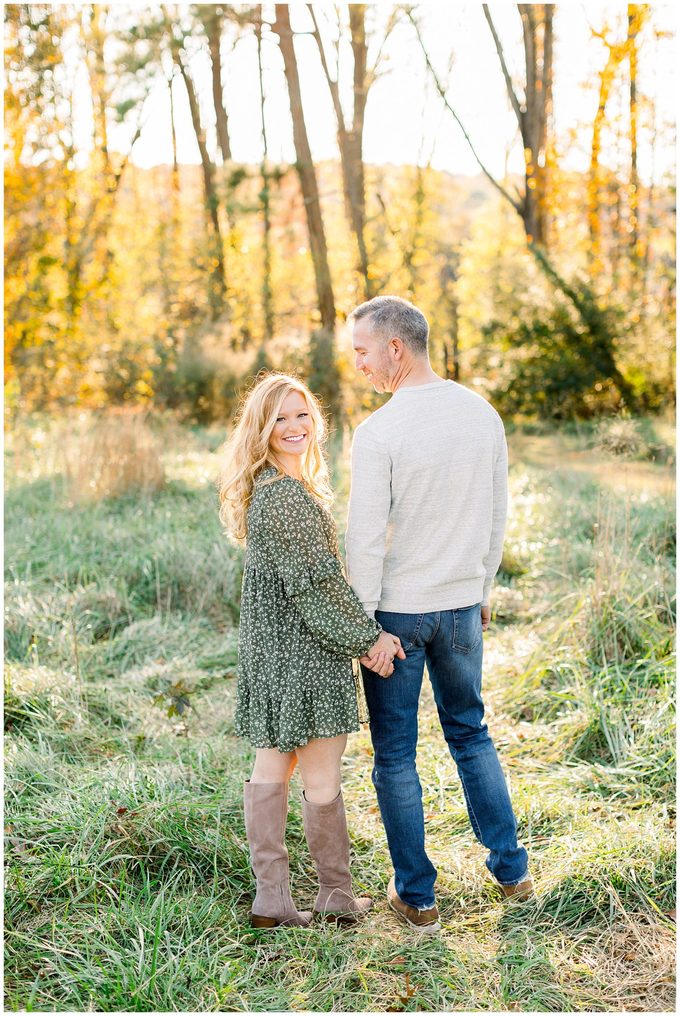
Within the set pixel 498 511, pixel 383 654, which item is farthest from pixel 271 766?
pixel 498 511

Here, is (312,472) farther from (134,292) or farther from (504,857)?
(134,292)

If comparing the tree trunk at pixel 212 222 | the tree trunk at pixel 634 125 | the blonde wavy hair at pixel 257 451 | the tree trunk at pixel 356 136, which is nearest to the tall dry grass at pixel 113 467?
the blonde wavy hair at pixel 257 451

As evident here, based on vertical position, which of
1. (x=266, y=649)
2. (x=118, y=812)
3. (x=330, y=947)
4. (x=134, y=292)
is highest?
(x=134, y=292)

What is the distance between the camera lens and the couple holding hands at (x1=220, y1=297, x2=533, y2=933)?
252 centimetres

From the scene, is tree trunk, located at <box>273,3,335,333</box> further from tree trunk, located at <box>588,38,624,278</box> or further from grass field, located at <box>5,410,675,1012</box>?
grass field, located at <box>5,410,675,1012</box>

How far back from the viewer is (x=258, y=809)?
2.66 m

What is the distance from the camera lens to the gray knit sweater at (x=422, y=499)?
8.18 feet

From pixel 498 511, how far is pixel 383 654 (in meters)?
0.63

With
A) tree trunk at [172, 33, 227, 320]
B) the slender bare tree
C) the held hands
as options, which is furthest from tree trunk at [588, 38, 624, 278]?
the held hands

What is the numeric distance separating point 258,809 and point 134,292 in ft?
56.6

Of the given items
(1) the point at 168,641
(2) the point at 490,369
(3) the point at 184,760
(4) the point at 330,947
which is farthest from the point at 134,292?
(4) the point at 330,947

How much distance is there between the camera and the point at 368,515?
8.18ft

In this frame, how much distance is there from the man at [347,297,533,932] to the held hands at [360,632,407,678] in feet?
0.19

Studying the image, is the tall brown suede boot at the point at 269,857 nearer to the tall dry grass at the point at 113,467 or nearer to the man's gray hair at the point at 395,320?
the man's gray hair at the point at 395,320
